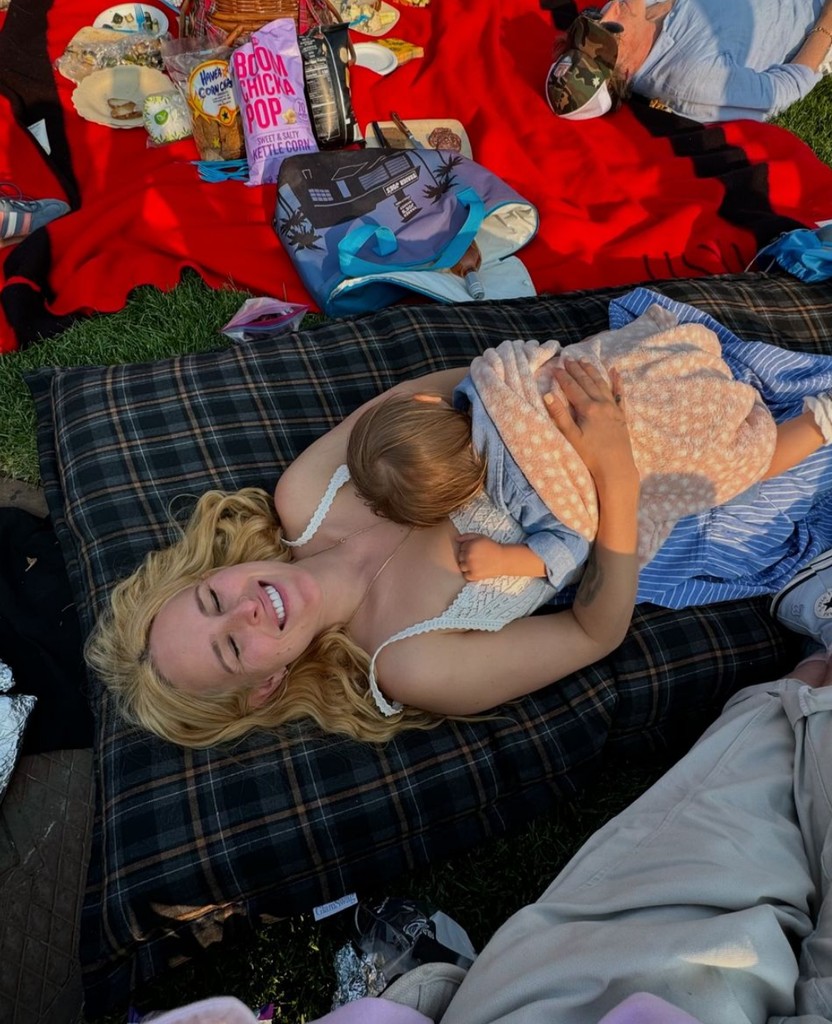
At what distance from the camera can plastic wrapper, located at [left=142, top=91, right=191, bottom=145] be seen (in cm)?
435

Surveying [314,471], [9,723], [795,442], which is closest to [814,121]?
[795,442]

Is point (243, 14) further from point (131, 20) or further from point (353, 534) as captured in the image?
point (353, 534)

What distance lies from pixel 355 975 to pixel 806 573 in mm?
1983

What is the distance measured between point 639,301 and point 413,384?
111 centimetres

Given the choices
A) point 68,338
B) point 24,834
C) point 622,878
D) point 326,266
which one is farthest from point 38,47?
point 622,878

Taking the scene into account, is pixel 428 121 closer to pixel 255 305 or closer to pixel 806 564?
pixel 255 305

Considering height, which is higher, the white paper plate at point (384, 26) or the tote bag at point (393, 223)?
the white paper plate at point (384, 26)

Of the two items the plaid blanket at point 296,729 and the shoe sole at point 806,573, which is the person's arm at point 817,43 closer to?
the plaid blanket at point 296,729

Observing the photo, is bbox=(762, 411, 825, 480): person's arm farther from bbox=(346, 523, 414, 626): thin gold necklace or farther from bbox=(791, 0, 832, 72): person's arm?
bbox=(791, 0, 832, 72): person's arm

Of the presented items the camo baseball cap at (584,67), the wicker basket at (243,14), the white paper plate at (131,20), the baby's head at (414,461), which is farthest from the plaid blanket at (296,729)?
the white paper plate at (131,20)

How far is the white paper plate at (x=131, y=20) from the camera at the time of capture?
4.85 metres

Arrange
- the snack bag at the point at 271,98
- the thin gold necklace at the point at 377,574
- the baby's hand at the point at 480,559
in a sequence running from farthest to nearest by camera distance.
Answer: the snack bag at the point at 271,98, the thin gold necklace at the point at 377,574, the baby's hand at the point at 480,559

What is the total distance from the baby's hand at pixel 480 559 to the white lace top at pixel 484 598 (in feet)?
0.23

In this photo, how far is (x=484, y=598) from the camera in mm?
2490
